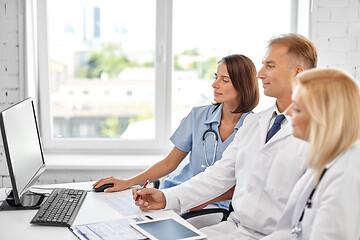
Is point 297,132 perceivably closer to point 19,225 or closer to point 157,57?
point 19,225

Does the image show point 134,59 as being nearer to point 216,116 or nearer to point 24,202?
point 216,116

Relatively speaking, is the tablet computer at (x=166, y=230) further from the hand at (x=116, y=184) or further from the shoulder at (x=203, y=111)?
the shoulder at (x=203, y=111)

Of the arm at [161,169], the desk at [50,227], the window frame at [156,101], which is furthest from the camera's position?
the window frame at [156,101]

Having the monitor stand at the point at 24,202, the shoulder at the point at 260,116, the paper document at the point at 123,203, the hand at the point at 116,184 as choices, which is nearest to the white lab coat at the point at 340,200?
the shoulder at the point at 260,116

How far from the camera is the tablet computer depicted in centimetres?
147

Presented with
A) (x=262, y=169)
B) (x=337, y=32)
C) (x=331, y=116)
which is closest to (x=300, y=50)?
(x=262, y=169)

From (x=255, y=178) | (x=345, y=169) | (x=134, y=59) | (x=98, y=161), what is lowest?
(x=98, y=161)

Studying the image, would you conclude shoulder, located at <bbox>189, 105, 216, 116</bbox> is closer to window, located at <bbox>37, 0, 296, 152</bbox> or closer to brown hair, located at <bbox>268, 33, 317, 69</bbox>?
brown hair, located at <bbox>268, 33, 317, 69</bbox>

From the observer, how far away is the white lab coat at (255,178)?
5.39 ft

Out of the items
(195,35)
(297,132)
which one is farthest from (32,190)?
(195,35)

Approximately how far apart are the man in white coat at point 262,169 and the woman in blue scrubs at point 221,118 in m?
0.34

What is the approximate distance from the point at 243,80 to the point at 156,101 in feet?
3.48

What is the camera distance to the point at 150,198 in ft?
5.87

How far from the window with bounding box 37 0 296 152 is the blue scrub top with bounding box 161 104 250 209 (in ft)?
2.72
